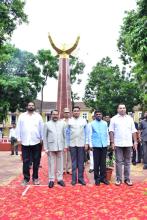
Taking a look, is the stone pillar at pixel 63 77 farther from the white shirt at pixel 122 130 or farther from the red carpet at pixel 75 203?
the red carpet at pixel 75 203

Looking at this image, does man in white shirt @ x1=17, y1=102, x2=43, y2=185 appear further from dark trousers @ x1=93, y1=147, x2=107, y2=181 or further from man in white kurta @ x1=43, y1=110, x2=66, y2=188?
dark trousers @ x1=93, y1=147, x2=107, y2=181

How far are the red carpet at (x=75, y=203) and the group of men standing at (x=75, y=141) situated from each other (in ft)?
1.73

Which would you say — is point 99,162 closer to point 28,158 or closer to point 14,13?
point 28,158

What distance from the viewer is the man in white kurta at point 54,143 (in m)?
8.04

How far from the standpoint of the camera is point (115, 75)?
38.3 m

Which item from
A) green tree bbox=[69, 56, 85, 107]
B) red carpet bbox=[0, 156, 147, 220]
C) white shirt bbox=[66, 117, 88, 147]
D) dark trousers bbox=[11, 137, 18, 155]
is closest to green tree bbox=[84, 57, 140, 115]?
green tree bbox=[69, 56, 85, 107]

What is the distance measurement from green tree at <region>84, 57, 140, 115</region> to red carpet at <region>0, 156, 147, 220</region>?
2927 cm

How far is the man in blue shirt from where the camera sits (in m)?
8.11

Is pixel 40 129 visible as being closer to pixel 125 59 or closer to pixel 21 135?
pixel 21 135

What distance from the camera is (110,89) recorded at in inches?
1511

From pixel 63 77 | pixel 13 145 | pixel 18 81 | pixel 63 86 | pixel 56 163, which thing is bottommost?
pixel 56 163

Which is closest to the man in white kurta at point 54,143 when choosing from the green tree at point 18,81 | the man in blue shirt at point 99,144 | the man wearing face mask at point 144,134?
the man in blue shirt at point 99,144

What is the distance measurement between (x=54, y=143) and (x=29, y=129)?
2.03 feet

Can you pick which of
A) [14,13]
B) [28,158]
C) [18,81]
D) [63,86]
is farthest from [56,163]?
[18,81]
